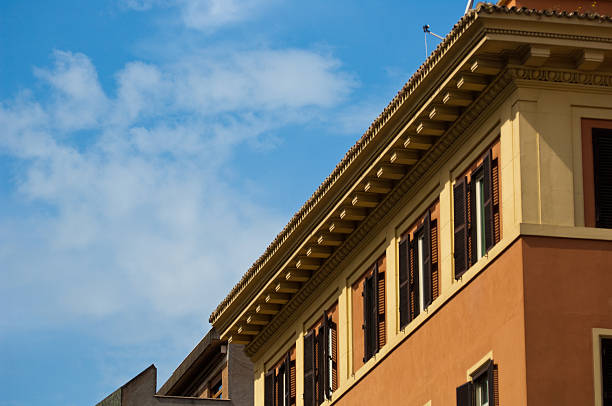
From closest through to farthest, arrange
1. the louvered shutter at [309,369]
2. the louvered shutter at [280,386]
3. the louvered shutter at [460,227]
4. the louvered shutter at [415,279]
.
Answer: the louvered shutter at [460,227] → the louvered shutter at [415,279] → the louvered shutter at [309,369] → the louvered shutter at [280,386]

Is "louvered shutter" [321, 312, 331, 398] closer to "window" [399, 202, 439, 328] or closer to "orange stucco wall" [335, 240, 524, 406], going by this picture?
"orange stucco wall" [335, 240, 524, 406]

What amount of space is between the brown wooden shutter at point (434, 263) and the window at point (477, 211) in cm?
105

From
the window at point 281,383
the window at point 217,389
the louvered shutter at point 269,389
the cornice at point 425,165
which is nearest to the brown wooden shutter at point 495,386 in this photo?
the cornice at point 425,165

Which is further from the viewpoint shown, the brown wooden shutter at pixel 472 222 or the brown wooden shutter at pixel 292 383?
the brown wooden shutter at pixel 292 383

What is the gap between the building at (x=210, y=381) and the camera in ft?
176

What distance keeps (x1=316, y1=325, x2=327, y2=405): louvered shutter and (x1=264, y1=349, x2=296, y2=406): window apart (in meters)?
1.87

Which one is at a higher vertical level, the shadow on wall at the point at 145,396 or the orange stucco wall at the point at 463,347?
the shadow on wall at the point at 145,396

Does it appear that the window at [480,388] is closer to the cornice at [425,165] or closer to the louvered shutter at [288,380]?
the cornice at [425,165]

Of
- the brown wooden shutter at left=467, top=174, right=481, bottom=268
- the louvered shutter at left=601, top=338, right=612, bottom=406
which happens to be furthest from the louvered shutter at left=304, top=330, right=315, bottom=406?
the louvered shutter at left=601, top=338, right=612, bottom=406

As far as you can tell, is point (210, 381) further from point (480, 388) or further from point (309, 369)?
point (480, 388)


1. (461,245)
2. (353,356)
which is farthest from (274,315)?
(461,245)

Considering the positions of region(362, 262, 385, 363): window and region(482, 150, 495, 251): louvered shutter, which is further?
region(362, 262, 385, 363): window

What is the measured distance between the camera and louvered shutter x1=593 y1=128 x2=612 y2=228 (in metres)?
27.7

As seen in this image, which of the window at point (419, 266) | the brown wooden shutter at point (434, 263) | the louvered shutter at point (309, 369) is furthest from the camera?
the louvered shutter at point (309, 369)
